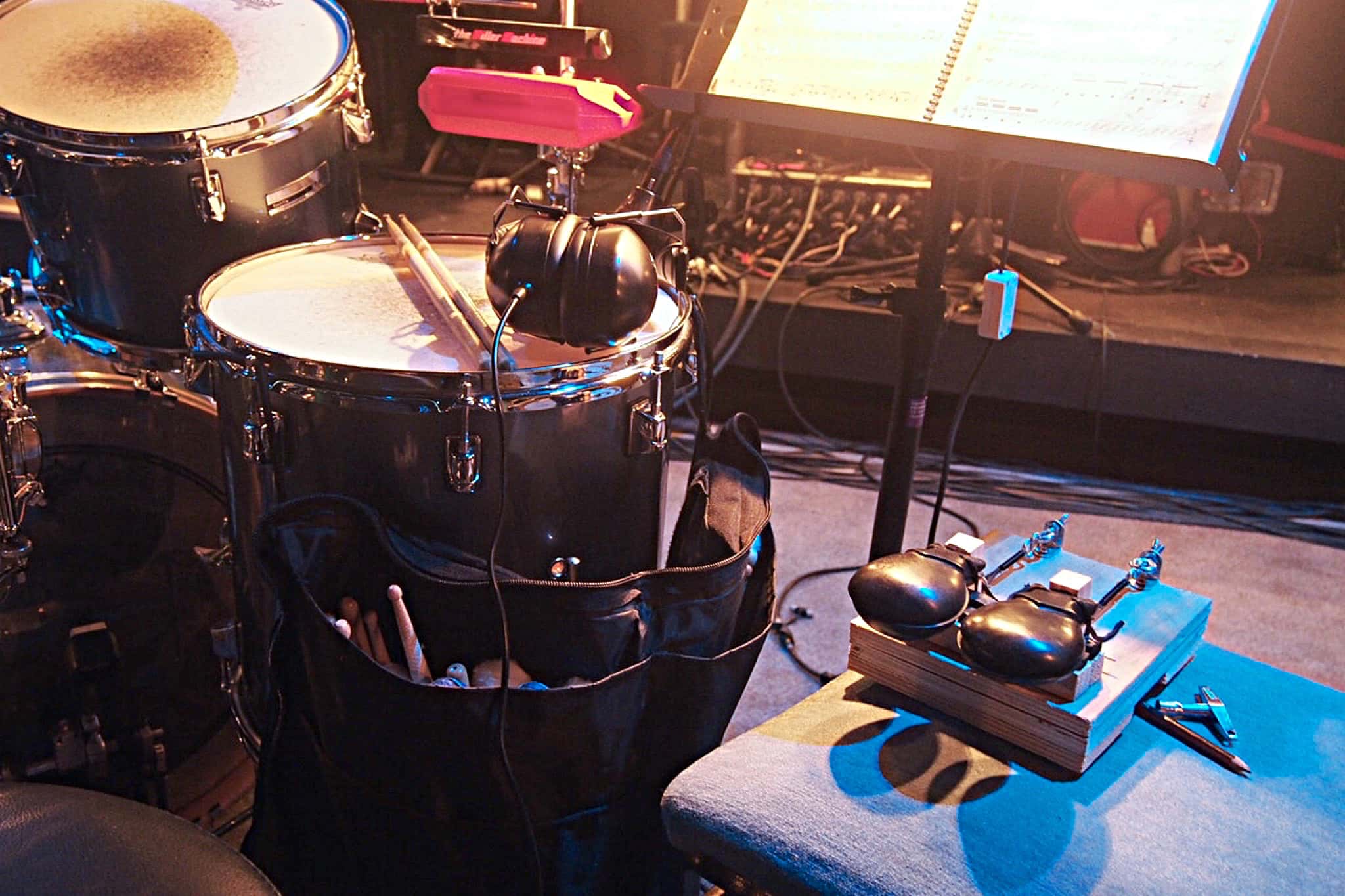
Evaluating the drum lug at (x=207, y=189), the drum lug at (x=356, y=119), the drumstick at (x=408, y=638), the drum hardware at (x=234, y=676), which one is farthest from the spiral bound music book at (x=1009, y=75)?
the drum hardware at (x=234, y=676)

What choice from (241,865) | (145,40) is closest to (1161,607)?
(241,865)

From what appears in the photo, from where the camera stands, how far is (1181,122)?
1103mm

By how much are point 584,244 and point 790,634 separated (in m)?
1.05

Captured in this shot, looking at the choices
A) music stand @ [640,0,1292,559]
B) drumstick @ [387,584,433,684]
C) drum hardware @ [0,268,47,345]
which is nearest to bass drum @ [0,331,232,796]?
drum hardware @ [0,268,47,345]

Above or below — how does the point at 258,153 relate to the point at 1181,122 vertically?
below

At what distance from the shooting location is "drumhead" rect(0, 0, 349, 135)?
4.66ft

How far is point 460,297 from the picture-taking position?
1.24m

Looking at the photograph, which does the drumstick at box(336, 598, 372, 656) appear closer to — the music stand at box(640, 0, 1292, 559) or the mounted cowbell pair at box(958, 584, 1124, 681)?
the mounted cowbell pair at box(958, 584, 1124, 681)

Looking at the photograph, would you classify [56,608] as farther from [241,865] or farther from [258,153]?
[241,865]

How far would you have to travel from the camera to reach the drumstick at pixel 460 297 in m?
1.14

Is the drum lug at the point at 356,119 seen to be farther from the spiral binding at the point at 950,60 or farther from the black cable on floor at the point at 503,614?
the spiral binding at the point at 950,60

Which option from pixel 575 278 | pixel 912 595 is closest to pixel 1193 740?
pixel 912 595

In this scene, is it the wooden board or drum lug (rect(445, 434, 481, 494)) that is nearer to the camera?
the wooden board

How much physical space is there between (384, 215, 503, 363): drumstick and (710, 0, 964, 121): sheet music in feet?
1.34
